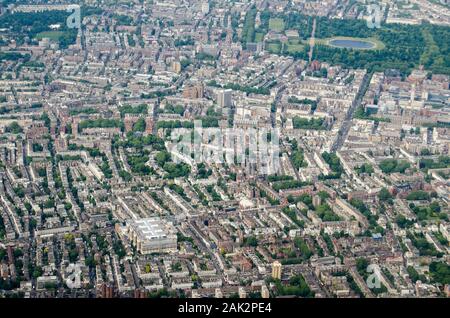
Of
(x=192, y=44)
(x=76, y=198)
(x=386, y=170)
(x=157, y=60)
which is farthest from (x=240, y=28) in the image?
(x=76, y=198)

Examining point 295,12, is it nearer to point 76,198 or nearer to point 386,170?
point 386,170

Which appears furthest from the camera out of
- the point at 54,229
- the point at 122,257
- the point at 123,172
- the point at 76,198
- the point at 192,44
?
the point at 192,44

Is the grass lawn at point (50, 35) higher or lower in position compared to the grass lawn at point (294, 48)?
lower

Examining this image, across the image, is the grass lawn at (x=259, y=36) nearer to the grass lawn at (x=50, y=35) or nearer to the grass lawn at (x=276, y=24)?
the grass lawn at (x=276, y=24)

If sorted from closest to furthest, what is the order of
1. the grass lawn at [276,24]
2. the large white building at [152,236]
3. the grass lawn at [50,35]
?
the large white building at [152,236]
the grass lawn at [50,35]
the grass lawn at [276,24]

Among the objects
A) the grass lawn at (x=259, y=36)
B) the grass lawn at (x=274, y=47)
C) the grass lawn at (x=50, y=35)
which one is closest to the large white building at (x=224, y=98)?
the grass lawn at (x=274, y=47)
